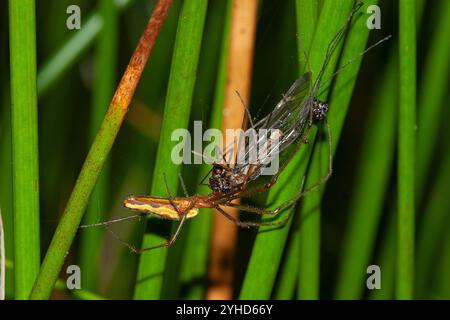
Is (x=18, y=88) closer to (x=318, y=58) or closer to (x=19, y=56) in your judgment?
(x=19, y=56)

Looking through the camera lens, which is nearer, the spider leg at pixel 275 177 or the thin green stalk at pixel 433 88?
the spider leg at pixel 275 177

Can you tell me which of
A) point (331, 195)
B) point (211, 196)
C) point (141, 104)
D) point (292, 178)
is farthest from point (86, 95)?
point (292, 178)

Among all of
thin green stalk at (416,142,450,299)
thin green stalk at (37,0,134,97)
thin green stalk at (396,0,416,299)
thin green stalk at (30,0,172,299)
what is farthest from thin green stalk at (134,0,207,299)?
thin green stalk at (416,142,450,299)

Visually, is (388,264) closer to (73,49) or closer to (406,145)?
(406,145)

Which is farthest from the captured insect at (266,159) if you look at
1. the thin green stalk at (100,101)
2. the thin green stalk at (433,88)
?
the thin green stalk at (433,88)

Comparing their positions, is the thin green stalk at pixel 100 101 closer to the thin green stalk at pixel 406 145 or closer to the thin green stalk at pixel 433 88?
the thin green stalk at pixel 406 145

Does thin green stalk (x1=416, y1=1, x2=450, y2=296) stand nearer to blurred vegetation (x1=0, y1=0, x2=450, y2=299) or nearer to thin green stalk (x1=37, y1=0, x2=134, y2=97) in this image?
blurred vegetation (x1=0, y1=0, x2=450, y2=299)
